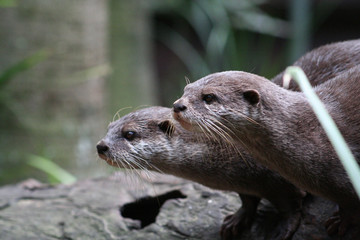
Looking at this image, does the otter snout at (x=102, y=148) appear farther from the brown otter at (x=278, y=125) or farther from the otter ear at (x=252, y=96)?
the otter ear at (x=252, y=96)

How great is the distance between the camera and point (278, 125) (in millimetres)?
1896

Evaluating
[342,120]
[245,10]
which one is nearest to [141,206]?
[342,120]

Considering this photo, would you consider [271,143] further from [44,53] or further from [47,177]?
[47,177]

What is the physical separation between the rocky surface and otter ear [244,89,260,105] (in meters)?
0.64

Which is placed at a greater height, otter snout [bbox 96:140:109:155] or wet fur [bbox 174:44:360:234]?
wet fur [bbox 174:44:360:234]

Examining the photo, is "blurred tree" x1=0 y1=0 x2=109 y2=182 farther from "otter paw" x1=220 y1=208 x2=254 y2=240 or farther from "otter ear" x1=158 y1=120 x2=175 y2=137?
"otter paw" x1=220 y1=208 x2=254 y2=240

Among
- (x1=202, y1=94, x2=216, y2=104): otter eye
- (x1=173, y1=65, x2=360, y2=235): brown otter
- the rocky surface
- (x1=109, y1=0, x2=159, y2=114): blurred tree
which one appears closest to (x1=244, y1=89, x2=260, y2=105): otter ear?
(x1=173, y1=65, x2=360, y2=235): brown otter

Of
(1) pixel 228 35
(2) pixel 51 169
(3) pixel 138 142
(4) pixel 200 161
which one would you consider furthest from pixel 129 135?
(1) pixel 228 35

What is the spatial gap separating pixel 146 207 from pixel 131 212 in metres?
0.08

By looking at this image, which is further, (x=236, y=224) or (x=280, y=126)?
(x=236, y=224)

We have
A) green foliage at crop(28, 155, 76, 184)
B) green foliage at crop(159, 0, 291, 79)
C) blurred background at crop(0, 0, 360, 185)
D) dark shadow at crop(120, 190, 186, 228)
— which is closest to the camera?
dark shadow at crop(120, 190, 186, 228)

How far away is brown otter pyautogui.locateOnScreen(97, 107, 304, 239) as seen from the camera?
2201mm

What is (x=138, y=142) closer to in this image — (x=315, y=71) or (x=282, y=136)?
(x=282, y=136)

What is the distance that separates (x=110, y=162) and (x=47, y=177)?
1.66 meters
